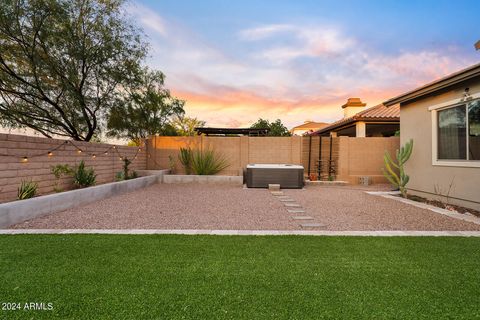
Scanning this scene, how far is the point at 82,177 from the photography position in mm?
6328

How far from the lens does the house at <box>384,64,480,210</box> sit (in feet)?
17.0

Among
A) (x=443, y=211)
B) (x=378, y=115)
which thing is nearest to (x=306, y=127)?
(x=378, y=115)

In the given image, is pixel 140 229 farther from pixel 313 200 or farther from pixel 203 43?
pixel 203 43

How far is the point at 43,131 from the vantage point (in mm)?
8938

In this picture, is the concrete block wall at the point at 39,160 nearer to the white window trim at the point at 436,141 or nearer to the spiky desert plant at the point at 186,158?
the spiky desert plant at the point at 186,158

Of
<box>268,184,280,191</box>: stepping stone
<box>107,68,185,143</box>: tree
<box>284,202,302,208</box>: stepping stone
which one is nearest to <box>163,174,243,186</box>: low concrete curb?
<box>268,184,280,191</box>: stepping stone

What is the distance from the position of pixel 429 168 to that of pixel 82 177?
27.3ft

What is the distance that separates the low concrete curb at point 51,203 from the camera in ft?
13.0

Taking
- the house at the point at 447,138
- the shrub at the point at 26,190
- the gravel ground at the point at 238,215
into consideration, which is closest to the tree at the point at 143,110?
the gravel ground at the point at 238,215

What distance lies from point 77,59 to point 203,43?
3975 millimetres

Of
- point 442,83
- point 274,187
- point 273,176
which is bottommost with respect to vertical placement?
point 274,187

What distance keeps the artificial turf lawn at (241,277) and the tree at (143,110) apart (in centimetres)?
704

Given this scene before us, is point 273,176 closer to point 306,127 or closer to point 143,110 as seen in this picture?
point 143,110

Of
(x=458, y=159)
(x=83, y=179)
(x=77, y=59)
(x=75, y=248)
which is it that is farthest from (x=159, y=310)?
(x=77, y=59)
